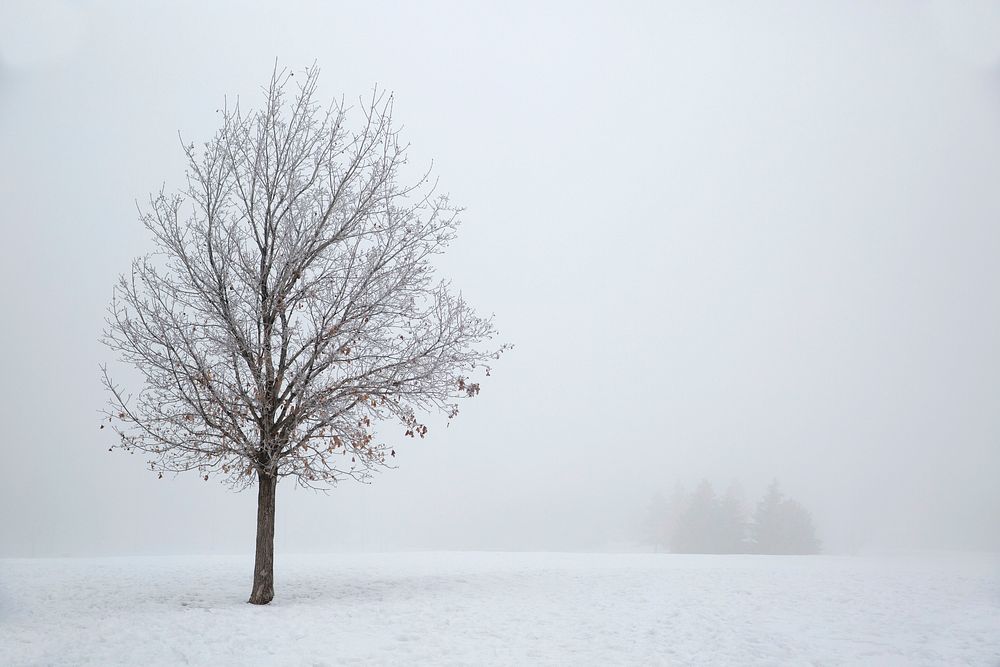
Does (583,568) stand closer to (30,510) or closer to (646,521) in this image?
(646,521)

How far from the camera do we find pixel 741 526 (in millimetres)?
42438

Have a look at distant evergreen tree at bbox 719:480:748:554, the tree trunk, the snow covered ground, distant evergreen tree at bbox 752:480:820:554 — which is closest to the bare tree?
the tree trunk

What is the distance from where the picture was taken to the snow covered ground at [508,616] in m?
8.59

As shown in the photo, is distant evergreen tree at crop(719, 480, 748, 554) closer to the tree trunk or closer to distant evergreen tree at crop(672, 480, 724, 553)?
distant evergreen tree at crop(672, 480, 724, 553)

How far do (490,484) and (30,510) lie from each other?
3229 inches

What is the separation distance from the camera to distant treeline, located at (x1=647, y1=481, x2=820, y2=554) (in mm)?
40562

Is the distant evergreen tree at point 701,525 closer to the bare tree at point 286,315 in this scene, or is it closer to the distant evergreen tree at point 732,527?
the distant evergreen tree at point 732,527

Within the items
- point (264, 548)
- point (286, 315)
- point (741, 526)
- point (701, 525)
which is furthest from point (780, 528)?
point (286, 315)

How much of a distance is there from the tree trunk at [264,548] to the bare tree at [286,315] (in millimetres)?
28

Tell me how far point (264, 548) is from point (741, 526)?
38927mm

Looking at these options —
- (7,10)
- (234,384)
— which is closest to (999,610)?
(234,384)

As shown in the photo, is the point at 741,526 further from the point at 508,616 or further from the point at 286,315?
the point at 286,315

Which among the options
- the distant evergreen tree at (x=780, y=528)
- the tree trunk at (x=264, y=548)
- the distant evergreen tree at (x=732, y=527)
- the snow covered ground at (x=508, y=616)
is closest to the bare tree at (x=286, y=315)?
the tree trunk at (x=264, y=548)

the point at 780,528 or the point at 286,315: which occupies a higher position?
the point at 286,315
